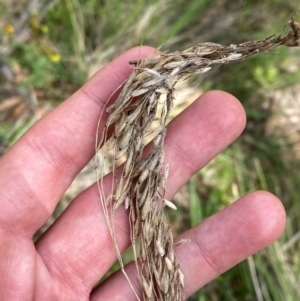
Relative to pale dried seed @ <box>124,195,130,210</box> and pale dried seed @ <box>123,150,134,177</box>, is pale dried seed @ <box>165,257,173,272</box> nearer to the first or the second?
pale dried seed @ <box>124,195,130,210</box>

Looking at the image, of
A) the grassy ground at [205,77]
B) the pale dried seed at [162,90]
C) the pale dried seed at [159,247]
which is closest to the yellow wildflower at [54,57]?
the grassy ground at [205,77]

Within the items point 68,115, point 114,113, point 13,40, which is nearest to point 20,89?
point 13,40

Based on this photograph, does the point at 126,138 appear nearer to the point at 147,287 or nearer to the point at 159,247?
the point at 159,247

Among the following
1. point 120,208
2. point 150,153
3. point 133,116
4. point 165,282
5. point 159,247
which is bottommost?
point 165,282

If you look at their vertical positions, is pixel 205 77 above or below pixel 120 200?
below

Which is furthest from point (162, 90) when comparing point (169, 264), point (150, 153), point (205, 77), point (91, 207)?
point (205, 77)

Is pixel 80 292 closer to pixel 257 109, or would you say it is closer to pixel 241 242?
pixel 241 242
